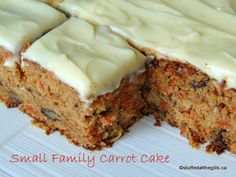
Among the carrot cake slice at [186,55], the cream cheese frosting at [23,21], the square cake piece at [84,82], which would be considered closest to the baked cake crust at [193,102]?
the carrot cake slice at [186,55]

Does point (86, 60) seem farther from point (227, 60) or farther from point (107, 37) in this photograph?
point (227, 60)

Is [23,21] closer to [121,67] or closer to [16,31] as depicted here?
[16,31]

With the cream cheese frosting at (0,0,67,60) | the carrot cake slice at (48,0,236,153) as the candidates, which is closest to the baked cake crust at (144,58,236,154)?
the carrot cake slice at (48,0,236,153)

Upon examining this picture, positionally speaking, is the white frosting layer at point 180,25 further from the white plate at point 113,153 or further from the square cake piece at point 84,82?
the white plate at point 113,153

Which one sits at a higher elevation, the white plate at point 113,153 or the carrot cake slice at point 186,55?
the carrot cake slice at point 186,55

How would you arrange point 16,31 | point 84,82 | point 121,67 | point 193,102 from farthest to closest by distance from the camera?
point 16,31 < point 193,102 < point 121,67 < point 84,82

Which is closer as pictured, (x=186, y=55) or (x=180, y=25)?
(x=186, y=55)

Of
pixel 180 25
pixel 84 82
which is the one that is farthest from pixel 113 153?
pixel 180 25
